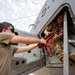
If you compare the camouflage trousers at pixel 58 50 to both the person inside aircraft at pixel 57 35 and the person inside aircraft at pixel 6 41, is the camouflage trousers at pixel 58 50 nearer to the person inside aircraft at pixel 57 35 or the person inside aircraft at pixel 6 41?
the person inside aircraft at pixel 57 35

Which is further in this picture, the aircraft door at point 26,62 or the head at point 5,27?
the aircraft door at point 26,62

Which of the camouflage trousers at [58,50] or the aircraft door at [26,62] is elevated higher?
the camouflage trousers at [58,50]

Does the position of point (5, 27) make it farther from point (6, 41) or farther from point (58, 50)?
point (58, 50)

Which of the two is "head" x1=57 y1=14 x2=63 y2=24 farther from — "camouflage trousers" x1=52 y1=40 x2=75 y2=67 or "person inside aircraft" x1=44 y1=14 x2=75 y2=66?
"camouflage trousers" x1=52 y1=40 x2=75 y2=67

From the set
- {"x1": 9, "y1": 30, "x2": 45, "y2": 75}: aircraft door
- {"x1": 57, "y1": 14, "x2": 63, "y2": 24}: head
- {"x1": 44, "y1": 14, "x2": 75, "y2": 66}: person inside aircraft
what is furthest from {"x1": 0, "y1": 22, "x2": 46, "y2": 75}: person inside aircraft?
{"x1": 44, "y1": 14, "x2": 75, "y2": 66}: person inside aircraft

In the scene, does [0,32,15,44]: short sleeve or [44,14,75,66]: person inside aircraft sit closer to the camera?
[0,32,15,44]: short sleeve

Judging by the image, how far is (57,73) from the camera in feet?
23.6

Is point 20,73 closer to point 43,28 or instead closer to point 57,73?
point 43,28

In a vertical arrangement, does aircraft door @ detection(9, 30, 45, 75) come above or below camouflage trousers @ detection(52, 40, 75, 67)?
below

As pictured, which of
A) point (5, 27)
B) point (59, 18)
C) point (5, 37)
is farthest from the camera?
point (59, 18)

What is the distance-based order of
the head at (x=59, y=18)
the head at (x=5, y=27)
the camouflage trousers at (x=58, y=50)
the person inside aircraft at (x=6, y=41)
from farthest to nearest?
the camouflage trousers at (x=58, y=50) < the head at (x=59, y=18) < the head at (x=5, y=27) < the person inside aircraft at (x=6, y=41)

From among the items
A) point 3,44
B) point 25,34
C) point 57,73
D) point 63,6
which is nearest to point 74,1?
point 63,6

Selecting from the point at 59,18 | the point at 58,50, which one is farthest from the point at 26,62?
the point at 59,18

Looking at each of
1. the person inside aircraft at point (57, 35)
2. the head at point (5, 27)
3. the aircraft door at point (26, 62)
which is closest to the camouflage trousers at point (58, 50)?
the person inside aircraft at point (57, 35)
